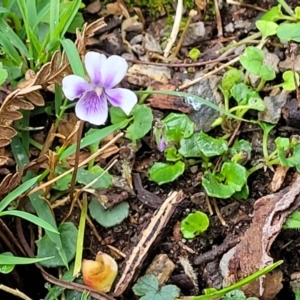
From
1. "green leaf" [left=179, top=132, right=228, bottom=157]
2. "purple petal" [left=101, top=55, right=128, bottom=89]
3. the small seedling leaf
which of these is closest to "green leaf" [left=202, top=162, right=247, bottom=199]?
"green leaf" [left=179, top=132, right=228, bottom=157]

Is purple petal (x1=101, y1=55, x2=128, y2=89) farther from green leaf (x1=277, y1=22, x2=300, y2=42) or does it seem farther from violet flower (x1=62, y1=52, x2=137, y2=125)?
green leaf (x1=277, y1=22, x2=300, y2=42)

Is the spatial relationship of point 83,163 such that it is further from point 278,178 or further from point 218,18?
point 218,18

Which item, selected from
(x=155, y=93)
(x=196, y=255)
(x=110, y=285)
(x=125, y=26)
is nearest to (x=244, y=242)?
(x=196, y=255)

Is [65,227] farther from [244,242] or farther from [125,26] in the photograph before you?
[125,26]

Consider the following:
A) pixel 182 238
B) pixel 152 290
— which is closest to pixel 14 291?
pixel 152 290

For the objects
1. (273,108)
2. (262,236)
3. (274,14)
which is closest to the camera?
(262,236)

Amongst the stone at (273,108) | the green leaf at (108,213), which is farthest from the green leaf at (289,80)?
the green leaf at (108,213)

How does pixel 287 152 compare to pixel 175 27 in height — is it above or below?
below
